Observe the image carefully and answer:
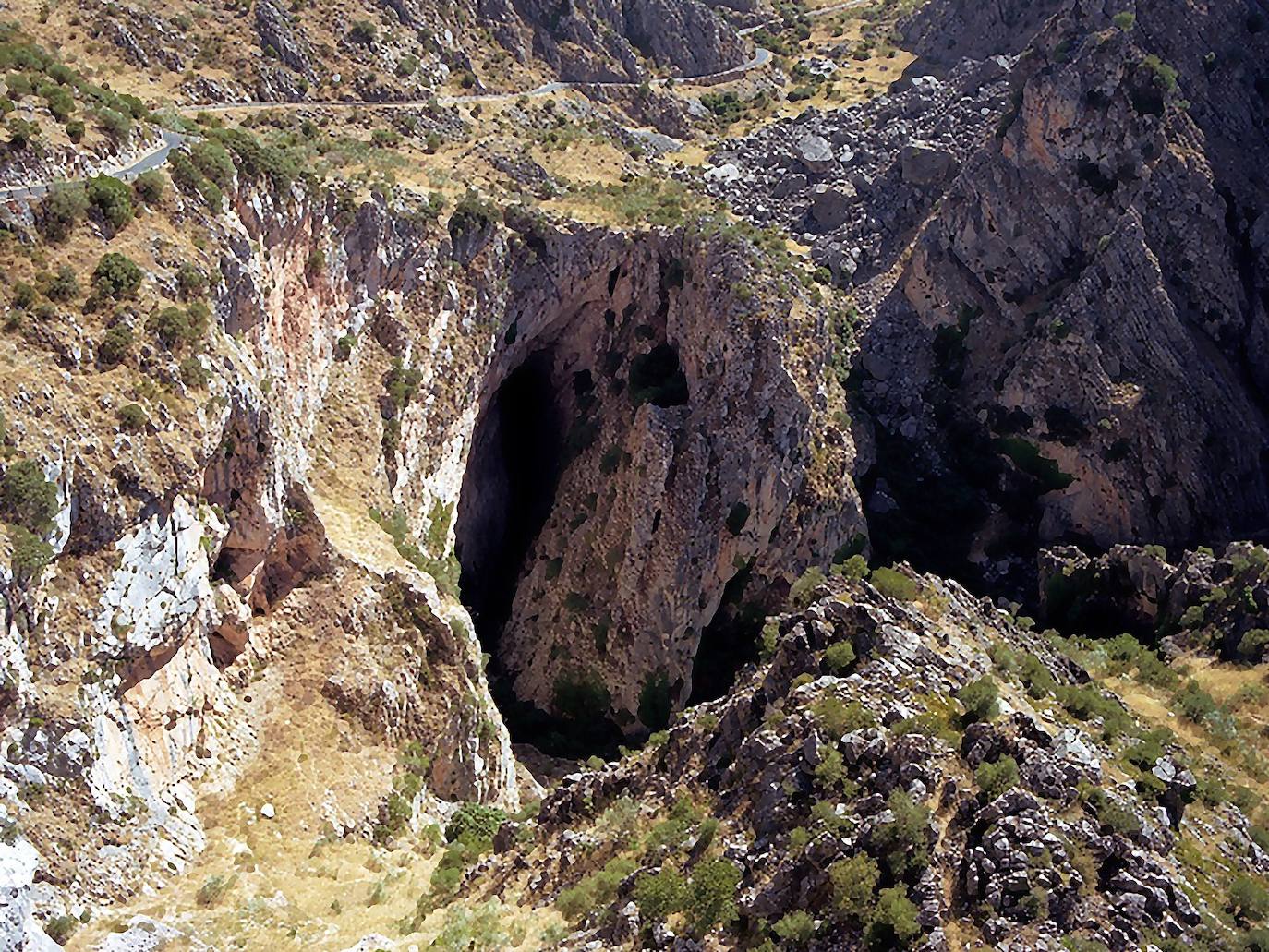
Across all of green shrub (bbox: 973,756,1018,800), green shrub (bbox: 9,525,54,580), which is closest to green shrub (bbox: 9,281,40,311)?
green shrub (bbox: 9,525,54,580)

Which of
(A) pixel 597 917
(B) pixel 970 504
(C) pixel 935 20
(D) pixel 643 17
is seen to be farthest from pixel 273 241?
(C) pixel 935 20

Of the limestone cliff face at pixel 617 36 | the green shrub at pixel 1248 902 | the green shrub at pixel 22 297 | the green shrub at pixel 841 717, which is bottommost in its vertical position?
the green shrub at pixel 1248 902

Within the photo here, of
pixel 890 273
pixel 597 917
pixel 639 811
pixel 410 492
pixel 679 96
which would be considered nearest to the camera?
pixel 597 917

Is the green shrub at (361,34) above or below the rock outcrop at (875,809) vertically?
above

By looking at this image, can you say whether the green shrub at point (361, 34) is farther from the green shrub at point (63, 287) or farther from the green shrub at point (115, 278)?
the green shrub at point (63, 287)

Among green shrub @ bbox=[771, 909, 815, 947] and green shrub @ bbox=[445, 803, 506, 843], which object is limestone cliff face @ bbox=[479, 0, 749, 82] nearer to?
green shrub @ bbox=[445, 803, 506, 843]

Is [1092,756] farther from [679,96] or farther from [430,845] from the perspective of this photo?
[679,96]

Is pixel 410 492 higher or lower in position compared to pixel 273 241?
lower

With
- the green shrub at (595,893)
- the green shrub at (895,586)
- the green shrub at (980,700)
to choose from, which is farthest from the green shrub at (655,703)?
the green shrub at (980,700)
